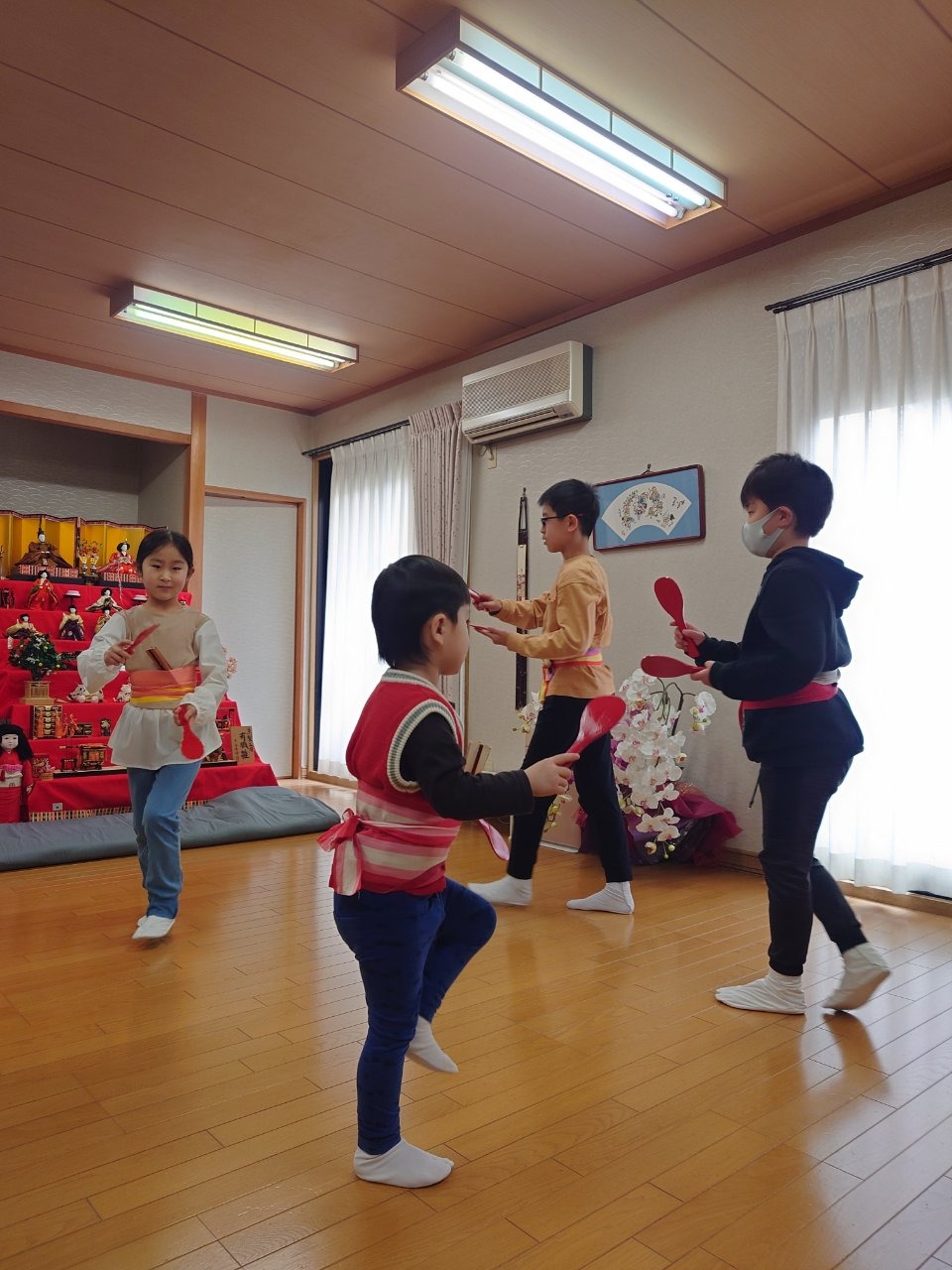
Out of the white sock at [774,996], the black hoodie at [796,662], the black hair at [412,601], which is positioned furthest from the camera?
the white sock at [774,996]

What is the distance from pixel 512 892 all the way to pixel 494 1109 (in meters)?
1.33

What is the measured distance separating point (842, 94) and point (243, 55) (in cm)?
176

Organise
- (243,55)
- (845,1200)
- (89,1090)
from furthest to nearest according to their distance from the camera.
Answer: (243,55) < (89,1090) < (845,1200)

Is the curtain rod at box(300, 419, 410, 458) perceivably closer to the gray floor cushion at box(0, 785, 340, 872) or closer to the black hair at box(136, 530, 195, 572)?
the gray floor cushion at box(0, 785, 340, 872)

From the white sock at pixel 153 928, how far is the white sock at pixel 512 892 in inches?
37.9

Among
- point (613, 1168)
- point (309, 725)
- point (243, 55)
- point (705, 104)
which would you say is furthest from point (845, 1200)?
point (309, 725)

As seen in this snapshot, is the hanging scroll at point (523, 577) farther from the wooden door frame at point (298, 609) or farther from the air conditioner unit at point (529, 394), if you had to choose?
the wooden door frame at point (298, 609)

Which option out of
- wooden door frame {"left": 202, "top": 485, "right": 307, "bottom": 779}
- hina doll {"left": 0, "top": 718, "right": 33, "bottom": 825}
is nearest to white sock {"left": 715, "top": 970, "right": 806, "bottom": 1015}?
hina doll {"left": 0, "top": 718, "right": 33, "bottom": 825}

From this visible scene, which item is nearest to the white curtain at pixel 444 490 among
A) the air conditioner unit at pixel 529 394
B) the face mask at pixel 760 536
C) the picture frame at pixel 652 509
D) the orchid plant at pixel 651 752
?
the air conditioner unit at pixel 529 394

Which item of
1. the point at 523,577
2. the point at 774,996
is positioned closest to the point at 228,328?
the point at 523,577

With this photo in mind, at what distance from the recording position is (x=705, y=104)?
269 centimetres

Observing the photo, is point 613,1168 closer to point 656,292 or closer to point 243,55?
point 243,55

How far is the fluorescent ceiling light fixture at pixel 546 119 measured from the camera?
243cm

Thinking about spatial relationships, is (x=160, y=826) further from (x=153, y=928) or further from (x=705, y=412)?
(x=705, y=412)
